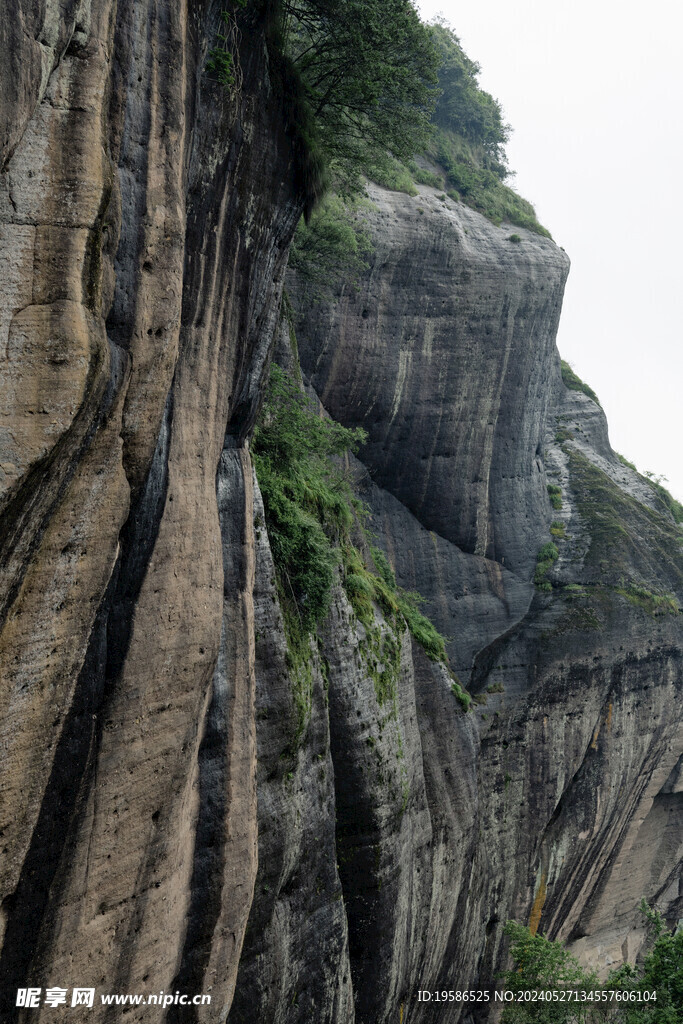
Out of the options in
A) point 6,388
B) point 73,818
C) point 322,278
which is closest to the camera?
point 6,388

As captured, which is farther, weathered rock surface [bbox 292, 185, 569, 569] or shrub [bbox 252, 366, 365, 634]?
weathered rock surface [bbox 292, 185, 569, 569]

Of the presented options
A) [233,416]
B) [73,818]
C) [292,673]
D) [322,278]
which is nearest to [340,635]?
[292,673]

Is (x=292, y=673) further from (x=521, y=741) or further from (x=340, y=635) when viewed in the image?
(x=521, y=741)

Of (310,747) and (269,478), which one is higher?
(269,478)

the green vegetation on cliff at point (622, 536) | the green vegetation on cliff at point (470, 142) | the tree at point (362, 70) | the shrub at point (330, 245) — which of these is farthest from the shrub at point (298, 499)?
the green vegetation on cliff at point (470, 142)

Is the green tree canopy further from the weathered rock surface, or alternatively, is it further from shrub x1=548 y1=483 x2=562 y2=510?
shrub x1=548 y1=483 x2=562 y2=510

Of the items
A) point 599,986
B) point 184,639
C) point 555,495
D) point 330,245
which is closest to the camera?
point 184,639

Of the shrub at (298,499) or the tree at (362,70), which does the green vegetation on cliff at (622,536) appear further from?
the tree at (362,70)

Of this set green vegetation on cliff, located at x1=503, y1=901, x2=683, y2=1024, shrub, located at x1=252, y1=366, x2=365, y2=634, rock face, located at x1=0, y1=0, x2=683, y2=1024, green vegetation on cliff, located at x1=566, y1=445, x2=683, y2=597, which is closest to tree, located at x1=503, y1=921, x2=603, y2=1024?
green vegetation on cliff, located at x1=503, y1=901, x2=683, y2=1024

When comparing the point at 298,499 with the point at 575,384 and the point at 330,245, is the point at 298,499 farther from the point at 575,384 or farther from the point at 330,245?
the point at 575,384

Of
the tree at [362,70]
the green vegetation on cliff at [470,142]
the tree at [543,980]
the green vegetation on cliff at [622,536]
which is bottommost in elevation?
the tree at [543,980]

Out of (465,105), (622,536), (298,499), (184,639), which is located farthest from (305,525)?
(465,105)

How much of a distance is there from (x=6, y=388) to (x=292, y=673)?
581 centimetres

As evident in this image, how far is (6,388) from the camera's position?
16.3ft
